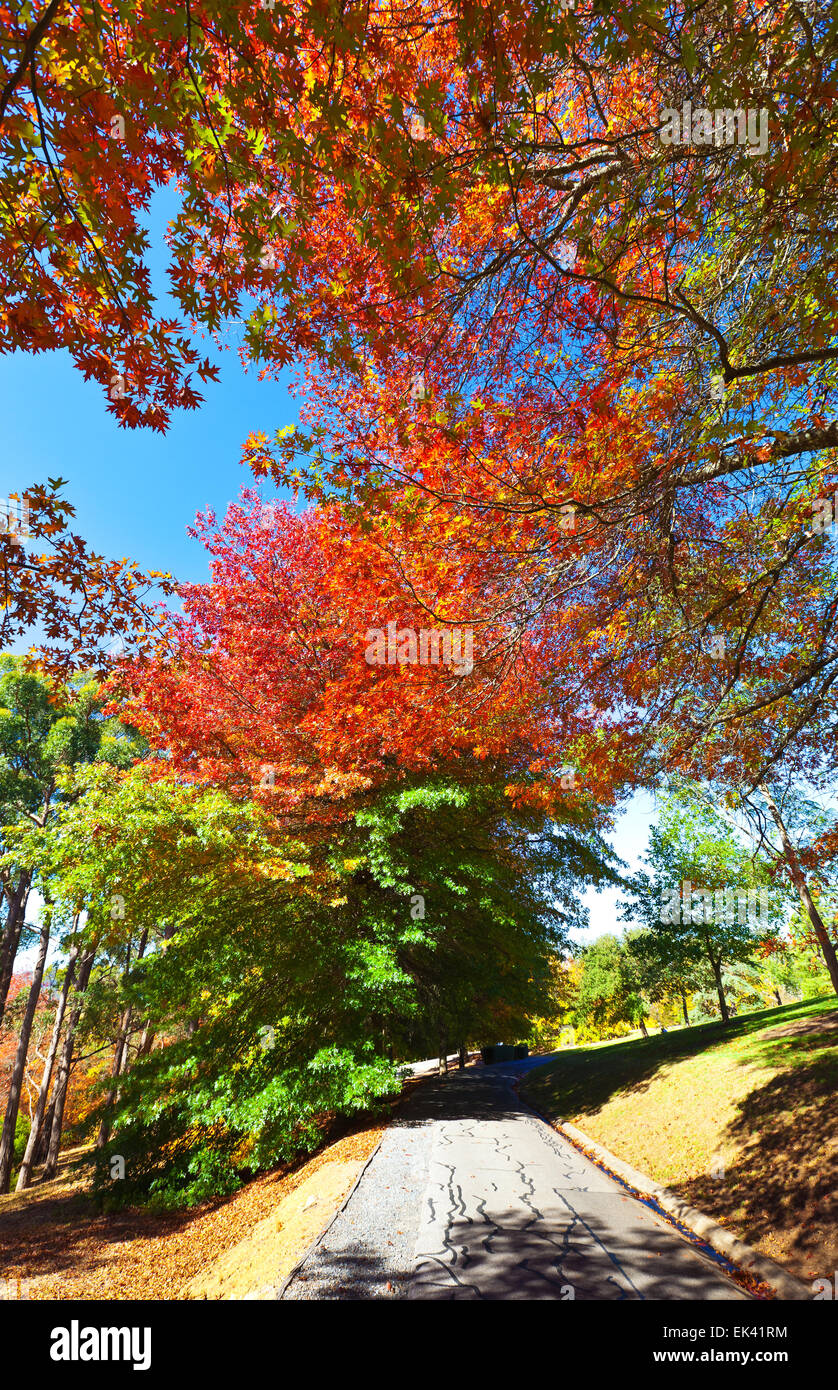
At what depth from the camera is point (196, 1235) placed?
24.1 feet

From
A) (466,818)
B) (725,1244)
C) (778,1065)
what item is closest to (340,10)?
(725,1244)

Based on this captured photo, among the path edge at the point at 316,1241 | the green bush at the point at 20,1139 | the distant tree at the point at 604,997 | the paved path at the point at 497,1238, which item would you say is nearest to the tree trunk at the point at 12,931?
the green bush at the point at 20,1139

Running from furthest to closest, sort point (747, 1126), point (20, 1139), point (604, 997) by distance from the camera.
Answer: point (604, 997), point (20, 1139), point (747, 1126)

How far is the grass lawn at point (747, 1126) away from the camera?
4.79 metres

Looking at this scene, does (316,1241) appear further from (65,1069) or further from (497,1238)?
(65,1069)

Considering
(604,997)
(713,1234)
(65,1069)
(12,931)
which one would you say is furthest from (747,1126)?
(604,997)

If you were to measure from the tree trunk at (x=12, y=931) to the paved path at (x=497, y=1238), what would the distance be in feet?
56.3

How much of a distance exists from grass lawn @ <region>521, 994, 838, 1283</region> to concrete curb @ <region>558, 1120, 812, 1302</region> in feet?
0.44

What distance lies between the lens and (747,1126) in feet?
22.6

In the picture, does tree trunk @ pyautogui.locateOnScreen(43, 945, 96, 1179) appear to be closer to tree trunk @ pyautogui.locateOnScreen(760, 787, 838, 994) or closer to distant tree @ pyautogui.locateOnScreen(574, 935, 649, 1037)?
tree trunk @ pyautogui.locateOnScreen(760, 787, 838, 994)

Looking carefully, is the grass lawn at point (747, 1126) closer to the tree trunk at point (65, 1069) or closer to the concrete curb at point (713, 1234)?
the concrete curb at point (713, 1234)

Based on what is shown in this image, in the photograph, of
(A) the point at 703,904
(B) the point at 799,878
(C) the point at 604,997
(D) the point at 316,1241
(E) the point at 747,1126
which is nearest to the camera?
(D) the point at 316,1241

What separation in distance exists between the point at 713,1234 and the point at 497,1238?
6.52 ft

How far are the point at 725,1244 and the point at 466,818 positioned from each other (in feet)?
25.1
